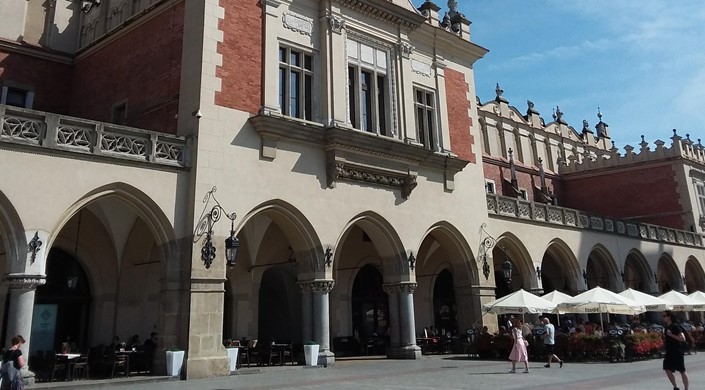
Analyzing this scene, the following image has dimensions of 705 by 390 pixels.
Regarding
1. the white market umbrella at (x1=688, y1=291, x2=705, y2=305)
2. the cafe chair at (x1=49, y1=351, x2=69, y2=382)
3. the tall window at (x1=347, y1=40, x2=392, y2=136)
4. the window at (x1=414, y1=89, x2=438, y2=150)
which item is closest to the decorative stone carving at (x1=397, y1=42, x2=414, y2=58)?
the tall window at (x1=347, y1=40, x2=392, y2=136)

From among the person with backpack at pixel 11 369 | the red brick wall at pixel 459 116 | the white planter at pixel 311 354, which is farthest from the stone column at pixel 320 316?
the red brick wall at pixel 459 116

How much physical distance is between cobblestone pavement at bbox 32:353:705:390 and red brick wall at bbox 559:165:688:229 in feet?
69.0

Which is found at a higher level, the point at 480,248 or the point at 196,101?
the point at 196,101

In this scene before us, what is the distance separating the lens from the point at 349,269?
23.1 meters

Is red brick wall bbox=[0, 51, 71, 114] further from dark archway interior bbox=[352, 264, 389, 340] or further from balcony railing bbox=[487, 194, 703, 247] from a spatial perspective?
balcony railing bbox=[487, 194, 703, 247]

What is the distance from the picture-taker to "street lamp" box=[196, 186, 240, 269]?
14.9 meters

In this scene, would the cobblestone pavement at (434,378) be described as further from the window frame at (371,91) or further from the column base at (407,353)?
the window frame at (371,91)

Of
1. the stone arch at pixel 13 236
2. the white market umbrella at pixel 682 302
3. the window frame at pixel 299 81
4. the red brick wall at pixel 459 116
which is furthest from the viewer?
the red brick wall at pixel 459 116

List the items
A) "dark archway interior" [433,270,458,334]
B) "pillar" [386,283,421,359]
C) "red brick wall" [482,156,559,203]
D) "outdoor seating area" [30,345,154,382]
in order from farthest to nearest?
"red brick wall" [482,156,559,203] < "dark archway interior" [433,270,458,334] < "pillar" [386,283,421,359] < "outdoor seating area" [30,345,154,382]

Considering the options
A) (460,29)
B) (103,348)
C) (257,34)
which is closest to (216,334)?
(103,348)

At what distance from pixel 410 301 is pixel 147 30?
1225 cm

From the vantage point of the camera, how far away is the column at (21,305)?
12.2m

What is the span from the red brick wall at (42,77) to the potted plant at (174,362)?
1109cm

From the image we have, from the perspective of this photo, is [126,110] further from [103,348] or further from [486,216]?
[486,216]
